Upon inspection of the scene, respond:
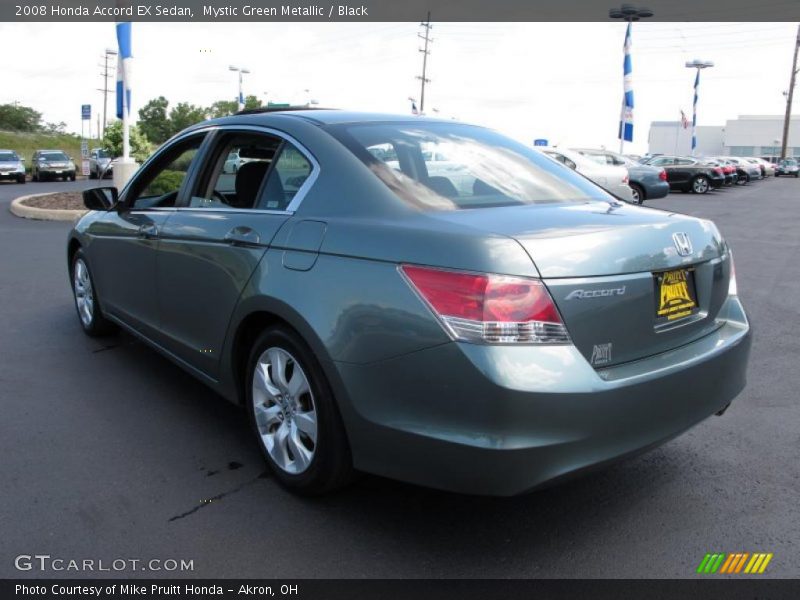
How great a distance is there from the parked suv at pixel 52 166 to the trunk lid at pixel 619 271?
3690cm

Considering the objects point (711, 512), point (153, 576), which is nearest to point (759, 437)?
point (711, 512)

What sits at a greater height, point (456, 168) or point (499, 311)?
Answer: point (456, 168)

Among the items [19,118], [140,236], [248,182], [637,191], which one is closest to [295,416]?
[248,182]

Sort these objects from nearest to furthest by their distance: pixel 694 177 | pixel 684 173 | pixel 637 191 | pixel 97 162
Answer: pixel 637 191, pixel 694 177, pixel 684 173, pixel 97 162

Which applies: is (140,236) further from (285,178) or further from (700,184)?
(700,184)

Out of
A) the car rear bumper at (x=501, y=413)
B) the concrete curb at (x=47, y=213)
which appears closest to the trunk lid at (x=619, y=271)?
the car rear bumper at (x=501, y=413)

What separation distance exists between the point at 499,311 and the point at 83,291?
4379 mm

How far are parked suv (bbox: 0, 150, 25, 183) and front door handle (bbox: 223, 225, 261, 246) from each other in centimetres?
3448

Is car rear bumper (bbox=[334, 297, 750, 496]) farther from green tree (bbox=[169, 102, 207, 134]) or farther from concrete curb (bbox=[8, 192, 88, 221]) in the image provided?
green tree (bbox=[169, 102, 207, 134])

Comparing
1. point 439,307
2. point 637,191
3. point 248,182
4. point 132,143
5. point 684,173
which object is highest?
point 684,173

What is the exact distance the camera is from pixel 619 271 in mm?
2674

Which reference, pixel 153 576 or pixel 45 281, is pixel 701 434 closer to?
pixel 153 576

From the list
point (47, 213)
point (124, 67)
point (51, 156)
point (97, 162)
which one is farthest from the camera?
point (97, 162)

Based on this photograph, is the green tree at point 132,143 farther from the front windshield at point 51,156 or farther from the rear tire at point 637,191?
the rear tire at point 637,191
